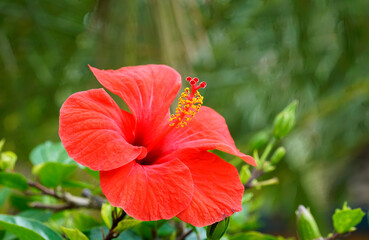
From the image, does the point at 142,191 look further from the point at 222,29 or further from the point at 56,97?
the point at 222,29

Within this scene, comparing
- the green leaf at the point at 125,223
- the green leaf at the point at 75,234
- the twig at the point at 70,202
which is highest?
the green leaf at the point at 75,234

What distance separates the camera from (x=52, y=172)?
2.03 feet

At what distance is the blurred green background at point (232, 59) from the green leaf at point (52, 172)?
2.72 ft

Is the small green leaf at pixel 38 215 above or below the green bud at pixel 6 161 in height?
below

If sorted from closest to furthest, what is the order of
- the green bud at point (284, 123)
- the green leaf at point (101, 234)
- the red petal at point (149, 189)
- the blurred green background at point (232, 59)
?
1. the red petal at point (149, 189)
2. the green leaf at point (101, 234)
3. the green bud at point (284, 123)
4. the blurred green background at point (232, 59)

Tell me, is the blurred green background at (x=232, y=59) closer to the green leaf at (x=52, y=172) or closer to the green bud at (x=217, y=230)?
the green leaf at (x=52, y=172)

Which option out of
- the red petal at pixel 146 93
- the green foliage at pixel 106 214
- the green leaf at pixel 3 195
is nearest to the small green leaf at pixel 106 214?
the green foliage at pixel 106 214

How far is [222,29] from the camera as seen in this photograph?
2.55 metres

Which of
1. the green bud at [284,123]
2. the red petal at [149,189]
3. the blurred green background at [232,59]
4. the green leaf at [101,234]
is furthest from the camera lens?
the blurred green background at [232,59]

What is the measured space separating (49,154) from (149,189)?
12.0 inches

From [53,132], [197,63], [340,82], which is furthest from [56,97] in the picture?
[340,82]

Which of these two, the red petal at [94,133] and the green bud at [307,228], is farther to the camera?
the green bud at [307,228]

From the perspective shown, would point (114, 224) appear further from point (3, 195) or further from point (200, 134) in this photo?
point (3, 195)

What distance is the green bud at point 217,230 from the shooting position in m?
0.48
